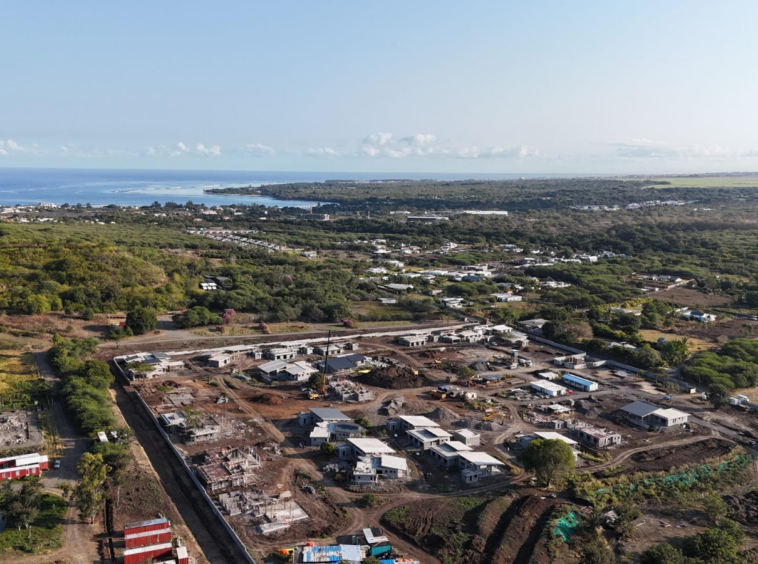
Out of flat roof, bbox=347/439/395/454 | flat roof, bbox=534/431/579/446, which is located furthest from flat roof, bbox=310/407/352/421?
flat roof, bbox=534/431/579/446

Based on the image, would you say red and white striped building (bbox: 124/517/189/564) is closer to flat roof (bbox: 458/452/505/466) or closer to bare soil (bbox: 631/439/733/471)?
flat roof (bbox: 458/452/505/466)

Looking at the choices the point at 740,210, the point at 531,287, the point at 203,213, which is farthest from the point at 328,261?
the point at 740,210

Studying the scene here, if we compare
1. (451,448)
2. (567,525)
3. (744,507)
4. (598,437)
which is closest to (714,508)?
(744,507)

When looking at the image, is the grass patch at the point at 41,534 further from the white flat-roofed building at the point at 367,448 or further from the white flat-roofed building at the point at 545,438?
the white flat-roofed building at the point at 545,438

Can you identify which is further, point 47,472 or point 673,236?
point 673,236

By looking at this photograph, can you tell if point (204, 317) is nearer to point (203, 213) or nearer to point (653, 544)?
point (653, 544)

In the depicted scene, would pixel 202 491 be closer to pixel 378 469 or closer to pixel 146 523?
pixel 146 523
